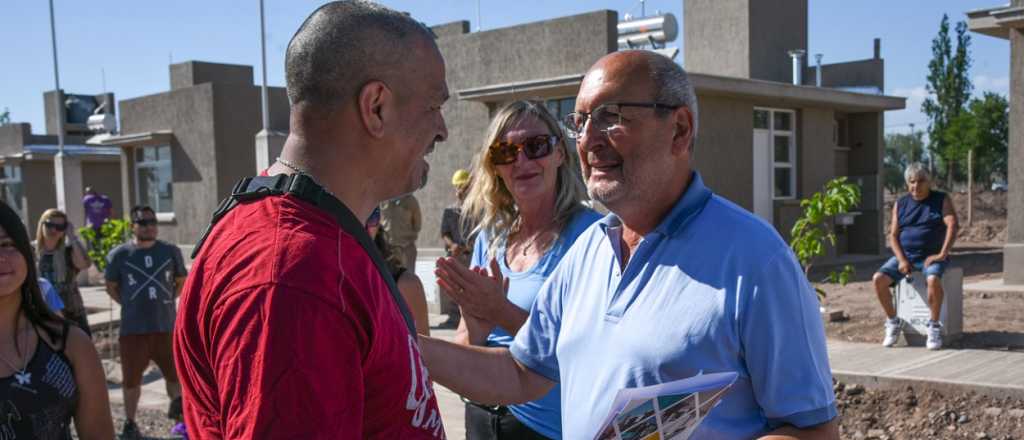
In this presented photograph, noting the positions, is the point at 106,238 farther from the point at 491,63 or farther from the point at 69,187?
the point at 69,187

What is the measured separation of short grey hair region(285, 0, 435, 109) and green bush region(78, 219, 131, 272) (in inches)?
472

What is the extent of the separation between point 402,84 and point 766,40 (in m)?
19.4

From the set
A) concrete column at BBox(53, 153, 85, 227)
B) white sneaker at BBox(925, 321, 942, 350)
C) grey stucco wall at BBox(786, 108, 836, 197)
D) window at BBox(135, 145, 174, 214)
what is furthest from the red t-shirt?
concrete column at BBox(53, 153, 85, 227)

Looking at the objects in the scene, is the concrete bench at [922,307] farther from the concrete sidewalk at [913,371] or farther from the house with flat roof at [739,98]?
the house with flat roof at [739,98]

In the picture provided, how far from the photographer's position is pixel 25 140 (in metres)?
29.2

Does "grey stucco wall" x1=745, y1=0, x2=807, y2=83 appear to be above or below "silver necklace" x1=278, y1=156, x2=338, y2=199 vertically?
above

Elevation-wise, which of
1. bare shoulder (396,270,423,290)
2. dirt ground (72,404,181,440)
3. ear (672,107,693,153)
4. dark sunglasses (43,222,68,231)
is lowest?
dirt ground (72,404,181,440)

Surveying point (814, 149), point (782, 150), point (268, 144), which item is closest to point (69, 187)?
point (268, 144)

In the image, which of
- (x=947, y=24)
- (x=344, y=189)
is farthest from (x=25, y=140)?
(x=947, y=24)

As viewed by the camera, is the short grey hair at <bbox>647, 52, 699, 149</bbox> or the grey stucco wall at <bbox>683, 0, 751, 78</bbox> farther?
the grey stucco wall at <bbox>683, 0, 751, 78</bbox>

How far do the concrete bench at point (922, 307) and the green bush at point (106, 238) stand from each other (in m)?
10.2

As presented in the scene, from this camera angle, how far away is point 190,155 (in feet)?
67.5

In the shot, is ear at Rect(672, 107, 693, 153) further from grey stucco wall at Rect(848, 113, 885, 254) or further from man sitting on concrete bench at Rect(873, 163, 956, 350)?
grey stucco wall at Rect(848, 113, 885, 254)

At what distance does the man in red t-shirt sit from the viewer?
46.3 inches
